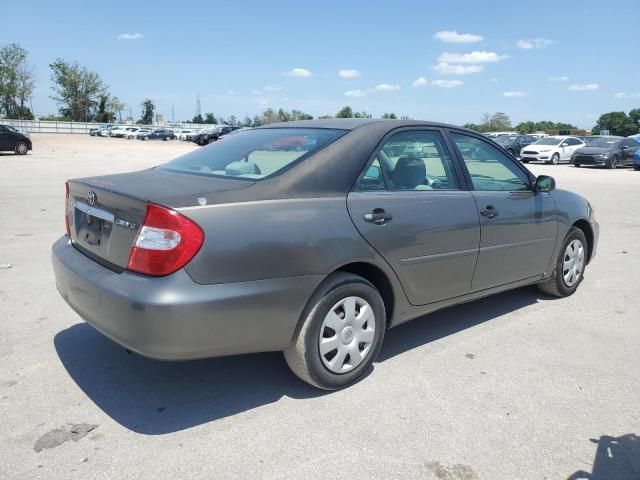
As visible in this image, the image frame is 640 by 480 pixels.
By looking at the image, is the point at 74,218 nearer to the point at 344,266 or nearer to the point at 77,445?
the point at 77,445

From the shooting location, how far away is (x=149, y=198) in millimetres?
2830

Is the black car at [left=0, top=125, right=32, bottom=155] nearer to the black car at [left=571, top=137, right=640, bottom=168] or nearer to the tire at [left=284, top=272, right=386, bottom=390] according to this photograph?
the tire at [left=284, top=272, right=386, bottom=390]

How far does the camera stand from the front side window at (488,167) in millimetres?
4230

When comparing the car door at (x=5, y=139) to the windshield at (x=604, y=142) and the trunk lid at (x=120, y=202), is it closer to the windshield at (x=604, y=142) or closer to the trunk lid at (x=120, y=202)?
the trunk lid at (x=120, y=202)

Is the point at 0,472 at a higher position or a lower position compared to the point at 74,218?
lower

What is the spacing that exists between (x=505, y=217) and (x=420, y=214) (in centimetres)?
103

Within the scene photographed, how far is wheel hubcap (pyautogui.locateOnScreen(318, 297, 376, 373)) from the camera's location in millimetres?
3227

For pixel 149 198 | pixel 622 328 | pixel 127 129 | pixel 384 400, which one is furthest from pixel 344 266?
pixel 127 129

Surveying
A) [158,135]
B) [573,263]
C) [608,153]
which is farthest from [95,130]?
[573,263]

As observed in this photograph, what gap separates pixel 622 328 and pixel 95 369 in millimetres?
4100

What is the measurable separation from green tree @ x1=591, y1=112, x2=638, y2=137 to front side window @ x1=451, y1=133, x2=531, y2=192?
9306 cm

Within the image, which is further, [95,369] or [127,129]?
[127,129]

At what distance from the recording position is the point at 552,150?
27922mm

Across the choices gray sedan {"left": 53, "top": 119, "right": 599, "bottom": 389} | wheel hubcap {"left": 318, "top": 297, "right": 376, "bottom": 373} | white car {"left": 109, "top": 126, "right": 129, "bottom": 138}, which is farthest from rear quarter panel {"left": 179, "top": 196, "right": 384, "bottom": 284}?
white car {"left": 109, "top": 126, "right": 129, "bottom": 138}
